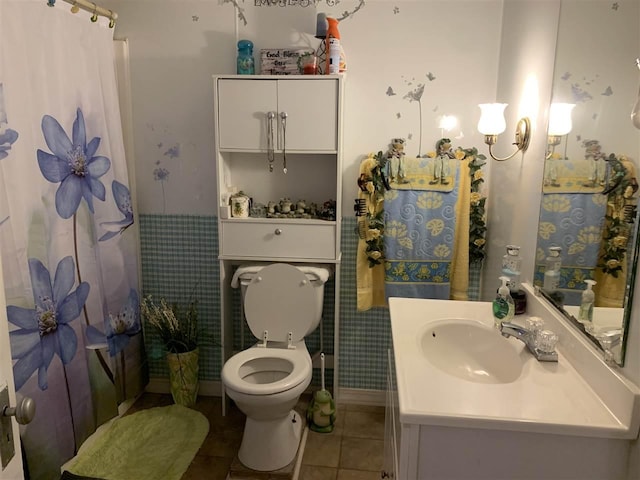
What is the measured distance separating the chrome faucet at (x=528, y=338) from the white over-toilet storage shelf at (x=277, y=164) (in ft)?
3.67

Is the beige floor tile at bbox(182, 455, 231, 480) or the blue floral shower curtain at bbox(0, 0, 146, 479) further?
the beige floor tile at bbox(182, 455, 231, 480)

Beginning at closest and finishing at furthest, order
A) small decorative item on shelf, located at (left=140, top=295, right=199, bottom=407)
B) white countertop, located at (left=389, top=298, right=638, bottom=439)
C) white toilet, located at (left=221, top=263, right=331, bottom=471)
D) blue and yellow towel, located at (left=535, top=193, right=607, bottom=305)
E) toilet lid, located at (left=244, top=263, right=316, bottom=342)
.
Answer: white countertop, located at (left=389, top=298, right=638, bottom=439), blue and yellow towel, located at (left=535, top=193, right=607, bottom=305), white toilet, located at (left=221, top=263, right=331, bottom=471), toilet lid, located at (left=244, top=263, right=316, bottom=342), small decorative item on shelf, located at (left=140, top=295, right=199, bottom=407)

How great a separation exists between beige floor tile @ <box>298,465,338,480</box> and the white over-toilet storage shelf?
18.5 inches

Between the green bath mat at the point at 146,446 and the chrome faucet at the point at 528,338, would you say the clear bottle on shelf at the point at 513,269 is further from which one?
the green bath mat at the point at 146,446

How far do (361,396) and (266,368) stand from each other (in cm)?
71

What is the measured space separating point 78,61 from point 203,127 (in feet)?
2.29

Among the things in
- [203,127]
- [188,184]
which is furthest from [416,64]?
[188,184]

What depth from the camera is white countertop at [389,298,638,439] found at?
3.62 ft

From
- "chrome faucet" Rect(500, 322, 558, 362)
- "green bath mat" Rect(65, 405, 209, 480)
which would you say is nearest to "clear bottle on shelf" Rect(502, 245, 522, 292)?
"chrome faucet" Rect(500, 322, 558, 362)

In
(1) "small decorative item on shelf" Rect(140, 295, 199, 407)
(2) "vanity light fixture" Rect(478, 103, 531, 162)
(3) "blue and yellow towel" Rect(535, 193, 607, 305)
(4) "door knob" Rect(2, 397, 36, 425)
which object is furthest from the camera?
(1) "small decorative item on shelf" Rect(140, 295, 199, 407)

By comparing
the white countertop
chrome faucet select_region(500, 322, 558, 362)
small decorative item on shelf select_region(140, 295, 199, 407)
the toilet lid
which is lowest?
small decorative item on shelf select_region(140, 295, 199, 407)

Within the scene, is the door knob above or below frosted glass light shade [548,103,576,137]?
below

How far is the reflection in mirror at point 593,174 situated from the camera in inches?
45.8

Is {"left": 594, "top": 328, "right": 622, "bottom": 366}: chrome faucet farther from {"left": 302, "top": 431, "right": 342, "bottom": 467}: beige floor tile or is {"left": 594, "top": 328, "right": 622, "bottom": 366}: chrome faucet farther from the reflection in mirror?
{"left": 302, "top": 431, "right": 342, "bottom": 467}: beige floor tile
